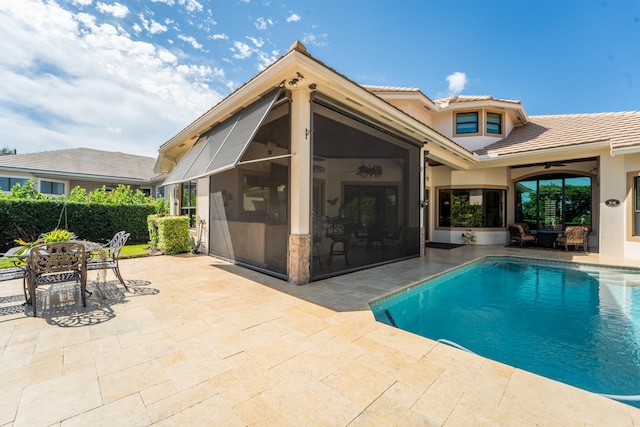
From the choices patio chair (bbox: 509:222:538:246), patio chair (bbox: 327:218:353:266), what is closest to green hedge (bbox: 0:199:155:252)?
patio chair (bbox: 327:218:353:266)

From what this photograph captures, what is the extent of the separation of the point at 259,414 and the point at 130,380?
1.87m

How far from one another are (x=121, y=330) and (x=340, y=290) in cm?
493

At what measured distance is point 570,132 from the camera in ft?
53.6

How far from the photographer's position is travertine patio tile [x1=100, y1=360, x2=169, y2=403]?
3176 mm

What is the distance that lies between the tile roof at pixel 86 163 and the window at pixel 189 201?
9.89 m

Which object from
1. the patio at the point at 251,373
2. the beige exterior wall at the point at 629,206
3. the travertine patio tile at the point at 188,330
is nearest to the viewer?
the patio at the point at 251,373

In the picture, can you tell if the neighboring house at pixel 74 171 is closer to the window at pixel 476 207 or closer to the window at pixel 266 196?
the window at pixel 266 196

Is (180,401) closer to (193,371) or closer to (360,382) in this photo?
(193,371)

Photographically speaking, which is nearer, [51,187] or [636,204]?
[636,204]

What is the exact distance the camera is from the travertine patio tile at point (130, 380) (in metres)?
3.18

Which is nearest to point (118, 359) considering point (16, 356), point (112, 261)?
point (16, 356)

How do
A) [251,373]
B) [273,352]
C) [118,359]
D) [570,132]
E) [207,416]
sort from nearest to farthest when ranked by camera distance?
[207,416], [251,373], [118,359], [273,352], [570,132]

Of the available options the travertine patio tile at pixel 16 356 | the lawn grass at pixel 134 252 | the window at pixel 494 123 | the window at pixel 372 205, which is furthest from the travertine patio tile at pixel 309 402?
the window at pixel 494 123

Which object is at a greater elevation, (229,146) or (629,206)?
(229,146)
